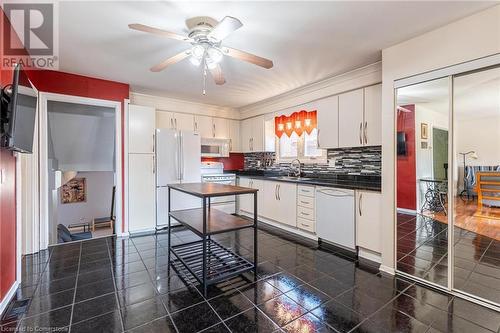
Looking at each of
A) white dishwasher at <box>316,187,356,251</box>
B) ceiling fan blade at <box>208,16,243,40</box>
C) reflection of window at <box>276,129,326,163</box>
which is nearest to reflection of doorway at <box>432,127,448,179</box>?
white dishwasher at <box>316,187,356,251</box>

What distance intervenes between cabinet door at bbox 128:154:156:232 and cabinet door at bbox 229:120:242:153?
2.06 m

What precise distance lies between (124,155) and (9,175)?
5.91 ft

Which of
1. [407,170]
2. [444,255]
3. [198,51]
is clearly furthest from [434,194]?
[198,51]

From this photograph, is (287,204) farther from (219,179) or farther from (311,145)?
(219,179)

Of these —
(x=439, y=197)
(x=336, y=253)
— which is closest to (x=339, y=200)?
(x=336, y=253)

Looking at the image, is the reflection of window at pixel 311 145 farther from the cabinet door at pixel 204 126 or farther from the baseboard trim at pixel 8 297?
the baseboard trim at pixel 8 297

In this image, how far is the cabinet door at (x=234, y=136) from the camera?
575cm

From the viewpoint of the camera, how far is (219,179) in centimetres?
517

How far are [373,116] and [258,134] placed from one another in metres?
2.60

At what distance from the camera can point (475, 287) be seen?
2143mm

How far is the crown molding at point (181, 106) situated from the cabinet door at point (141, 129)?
0.48m

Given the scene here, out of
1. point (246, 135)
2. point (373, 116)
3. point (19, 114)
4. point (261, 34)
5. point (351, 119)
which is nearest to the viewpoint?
point (19, 114)

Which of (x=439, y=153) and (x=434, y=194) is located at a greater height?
(x=439, y=153)

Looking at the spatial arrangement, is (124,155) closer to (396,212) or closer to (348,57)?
(348,57)
